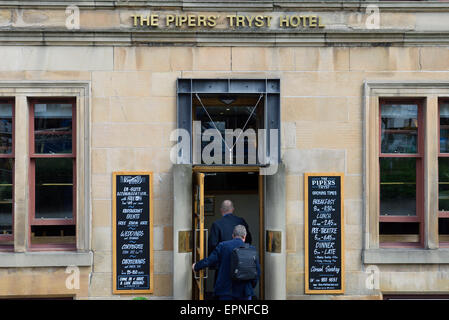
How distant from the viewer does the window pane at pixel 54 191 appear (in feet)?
31.6

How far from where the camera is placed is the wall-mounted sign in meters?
9.48

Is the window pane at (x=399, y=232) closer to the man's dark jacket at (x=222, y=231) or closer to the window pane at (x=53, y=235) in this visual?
the man's dark jacket at (x=222, y=231)

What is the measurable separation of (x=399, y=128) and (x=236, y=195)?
3.68m

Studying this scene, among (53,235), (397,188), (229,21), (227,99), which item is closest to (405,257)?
(397,188)

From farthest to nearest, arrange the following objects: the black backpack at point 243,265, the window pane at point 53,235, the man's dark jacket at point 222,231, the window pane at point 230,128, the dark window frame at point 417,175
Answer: the window pane at point 230,128
the dark window frame at point 417,175
the window pane at point 53,235
the man's dark jacket at point 222,231
the black backpack at point 243,265

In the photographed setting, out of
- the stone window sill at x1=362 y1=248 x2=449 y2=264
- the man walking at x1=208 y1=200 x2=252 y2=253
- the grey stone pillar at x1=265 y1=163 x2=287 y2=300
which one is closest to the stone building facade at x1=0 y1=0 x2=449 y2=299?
the stone window sill at x1=362 y1=248 x2=449 y2=264

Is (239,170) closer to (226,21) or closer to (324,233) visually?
(324,233)

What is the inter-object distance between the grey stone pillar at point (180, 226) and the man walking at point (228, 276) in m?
0.87

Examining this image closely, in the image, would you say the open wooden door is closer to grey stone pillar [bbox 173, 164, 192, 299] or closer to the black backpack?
grey stone pillar [bbox 173, 164, 192, 299]

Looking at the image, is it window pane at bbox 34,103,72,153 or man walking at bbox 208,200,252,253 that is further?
window pane at bbox 34,103,72,153

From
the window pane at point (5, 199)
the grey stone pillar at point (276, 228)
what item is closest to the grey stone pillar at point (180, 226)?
the grey stone pillar at point (276, 228)

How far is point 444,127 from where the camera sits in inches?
385

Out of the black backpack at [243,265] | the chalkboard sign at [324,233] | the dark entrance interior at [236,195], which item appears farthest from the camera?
the dark entrance interior at [236,195]

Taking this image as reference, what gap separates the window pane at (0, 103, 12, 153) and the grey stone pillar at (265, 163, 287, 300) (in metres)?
4.42
